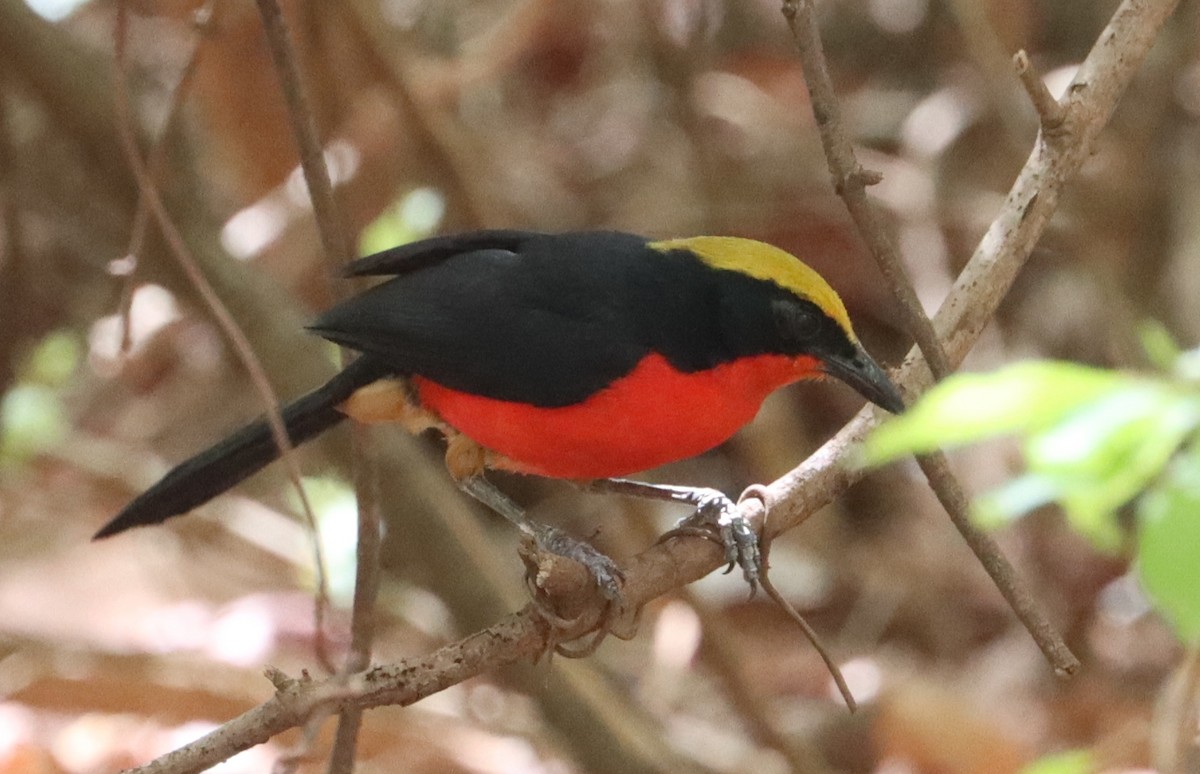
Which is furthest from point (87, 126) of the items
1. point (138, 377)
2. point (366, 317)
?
point (138, 377)

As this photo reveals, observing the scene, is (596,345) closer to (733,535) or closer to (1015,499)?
(733,535)

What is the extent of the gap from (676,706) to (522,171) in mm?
3041

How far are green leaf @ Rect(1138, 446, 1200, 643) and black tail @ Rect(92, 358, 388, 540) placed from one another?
90.4 inches

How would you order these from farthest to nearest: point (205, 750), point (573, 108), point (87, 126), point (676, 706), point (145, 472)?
point (573, 108), point (145, 472), point (676, 706), point (87, 126), point (205, 750)

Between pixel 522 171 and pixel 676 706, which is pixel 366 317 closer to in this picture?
pixel 676 706

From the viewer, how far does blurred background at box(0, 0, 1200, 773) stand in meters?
4.07

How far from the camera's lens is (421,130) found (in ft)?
14.7

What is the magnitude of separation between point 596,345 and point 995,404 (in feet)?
6.10

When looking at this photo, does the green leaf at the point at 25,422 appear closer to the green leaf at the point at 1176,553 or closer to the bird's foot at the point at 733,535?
the bird's foot at the point at 733,535

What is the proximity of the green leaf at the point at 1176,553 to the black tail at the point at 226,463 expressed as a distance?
2296 millimetres

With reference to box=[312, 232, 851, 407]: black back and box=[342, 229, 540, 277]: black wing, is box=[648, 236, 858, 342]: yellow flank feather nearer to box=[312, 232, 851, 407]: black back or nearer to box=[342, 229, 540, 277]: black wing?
box=[312, 232, 851, 407]: black back

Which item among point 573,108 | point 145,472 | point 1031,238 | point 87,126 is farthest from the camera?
point 573,108

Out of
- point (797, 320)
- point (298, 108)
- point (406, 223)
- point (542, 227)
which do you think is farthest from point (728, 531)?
point (542, 227)

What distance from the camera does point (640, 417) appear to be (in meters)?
2.84
